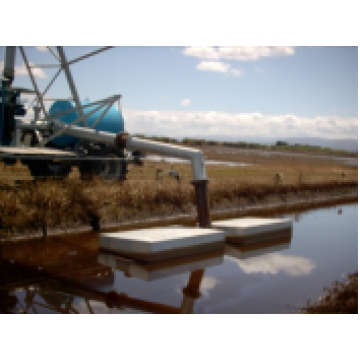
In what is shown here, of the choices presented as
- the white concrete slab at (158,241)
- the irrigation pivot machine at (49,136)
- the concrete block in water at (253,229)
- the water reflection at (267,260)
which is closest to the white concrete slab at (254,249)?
the water reflection at (267,260)

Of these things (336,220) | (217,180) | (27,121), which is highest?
(27,121)

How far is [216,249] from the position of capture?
9664mm

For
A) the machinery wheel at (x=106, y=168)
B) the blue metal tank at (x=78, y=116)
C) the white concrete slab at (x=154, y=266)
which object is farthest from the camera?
the blue metal tank at (x=78, y=116)

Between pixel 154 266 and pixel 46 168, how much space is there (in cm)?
573

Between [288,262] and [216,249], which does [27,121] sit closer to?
[216,249]

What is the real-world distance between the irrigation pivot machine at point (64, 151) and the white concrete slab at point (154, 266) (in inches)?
74.9

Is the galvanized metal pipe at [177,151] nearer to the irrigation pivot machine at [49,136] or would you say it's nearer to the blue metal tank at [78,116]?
the irrigation pivot machine at [49,136]

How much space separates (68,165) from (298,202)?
31.4 feet

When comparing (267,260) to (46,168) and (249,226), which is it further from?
(46,168)

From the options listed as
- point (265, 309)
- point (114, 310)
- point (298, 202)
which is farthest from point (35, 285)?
point (298, 202)

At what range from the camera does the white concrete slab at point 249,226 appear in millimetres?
10523

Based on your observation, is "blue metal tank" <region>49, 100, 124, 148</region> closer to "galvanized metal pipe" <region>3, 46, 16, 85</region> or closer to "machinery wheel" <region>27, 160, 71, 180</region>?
"machinery wheel" <region>27, 160, 71, 180</region>

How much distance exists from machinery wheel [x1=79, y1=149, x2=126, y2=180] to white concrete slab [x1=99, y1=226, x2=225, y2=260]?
15.3 ft

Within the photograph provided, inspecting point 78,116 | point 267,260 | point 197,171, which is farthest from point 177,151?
point 78,116
